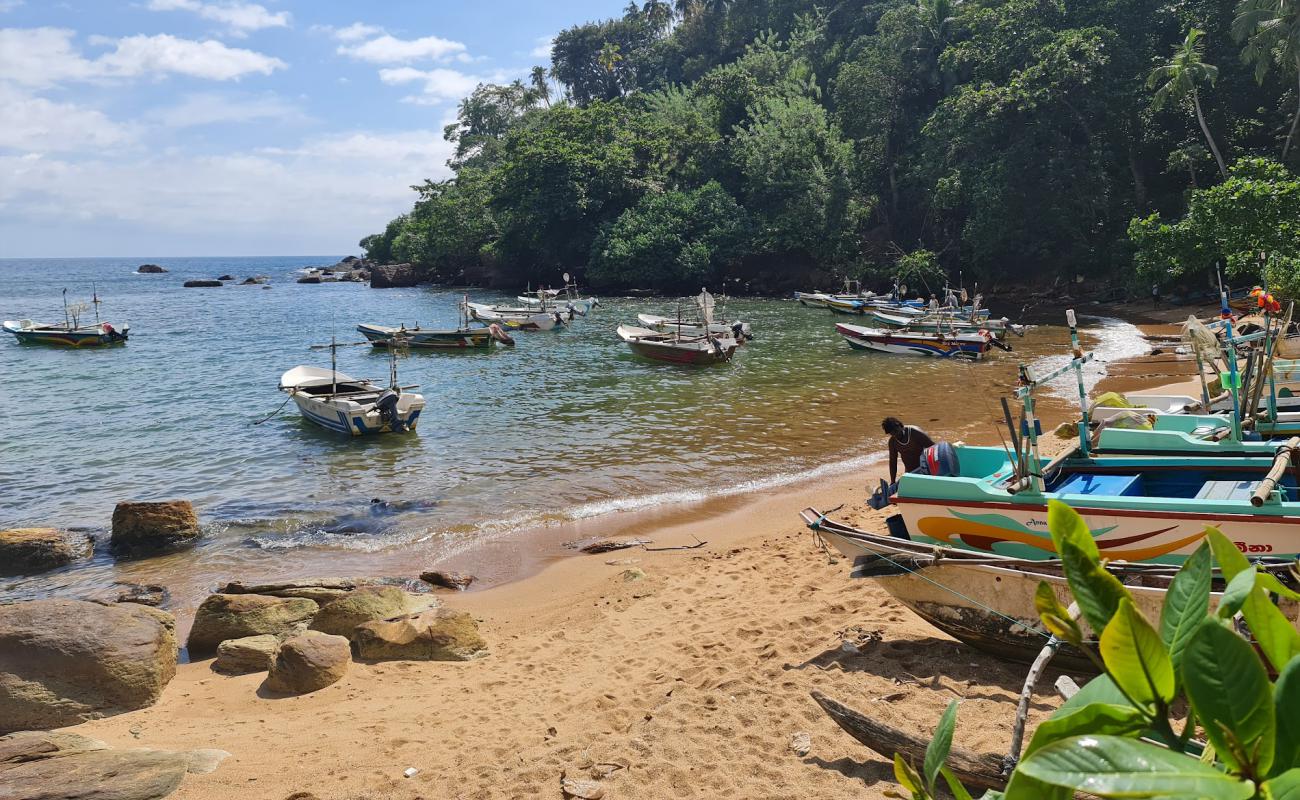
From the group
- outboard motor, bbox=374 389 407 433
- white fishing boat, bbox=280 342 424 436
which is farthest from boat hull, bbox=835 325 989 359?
outboard motor, bbox=374 389 407 433

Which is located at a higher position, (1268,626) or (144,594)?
(1268,626)

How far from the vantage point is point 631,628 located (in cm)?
919

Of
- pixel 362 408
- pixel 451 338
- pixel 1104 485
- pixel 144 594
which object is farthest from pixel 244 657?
pixel 451 338

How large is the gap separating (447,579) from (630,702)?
195 inches

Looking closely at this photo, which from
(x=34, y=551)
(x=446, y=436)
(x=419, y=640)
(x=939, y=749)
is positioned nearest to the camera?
(x=939, y=749)

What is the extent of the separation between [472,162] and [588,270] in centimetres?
3684

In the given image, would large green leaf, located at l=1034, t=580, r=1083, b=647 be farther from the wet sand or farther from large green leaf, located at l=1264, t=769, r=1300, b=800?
the wet sand

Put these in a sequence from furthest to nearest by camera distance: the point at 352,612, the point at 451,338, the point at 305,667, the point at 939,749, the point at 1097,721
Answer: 1. the point at 451,338
2. the point at 352,612
3. the point at 305,667
4. the point at 939,749
5. the point at 1097,721

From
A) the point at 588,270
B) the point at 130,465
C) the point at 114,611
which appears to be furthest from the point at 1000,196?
the point at 114,611

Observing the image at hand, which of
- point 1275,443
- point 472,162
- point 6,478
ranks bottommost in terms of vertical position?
point 6,478

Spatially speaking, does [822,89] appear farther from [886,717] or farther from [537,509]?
[886,717]

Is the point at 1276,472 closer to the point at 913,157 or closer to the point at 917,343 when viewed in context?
the point at 917,343

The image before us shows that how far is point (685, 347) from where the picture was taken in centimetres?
2912

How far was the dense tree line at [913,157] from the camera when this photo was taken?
3538cm
